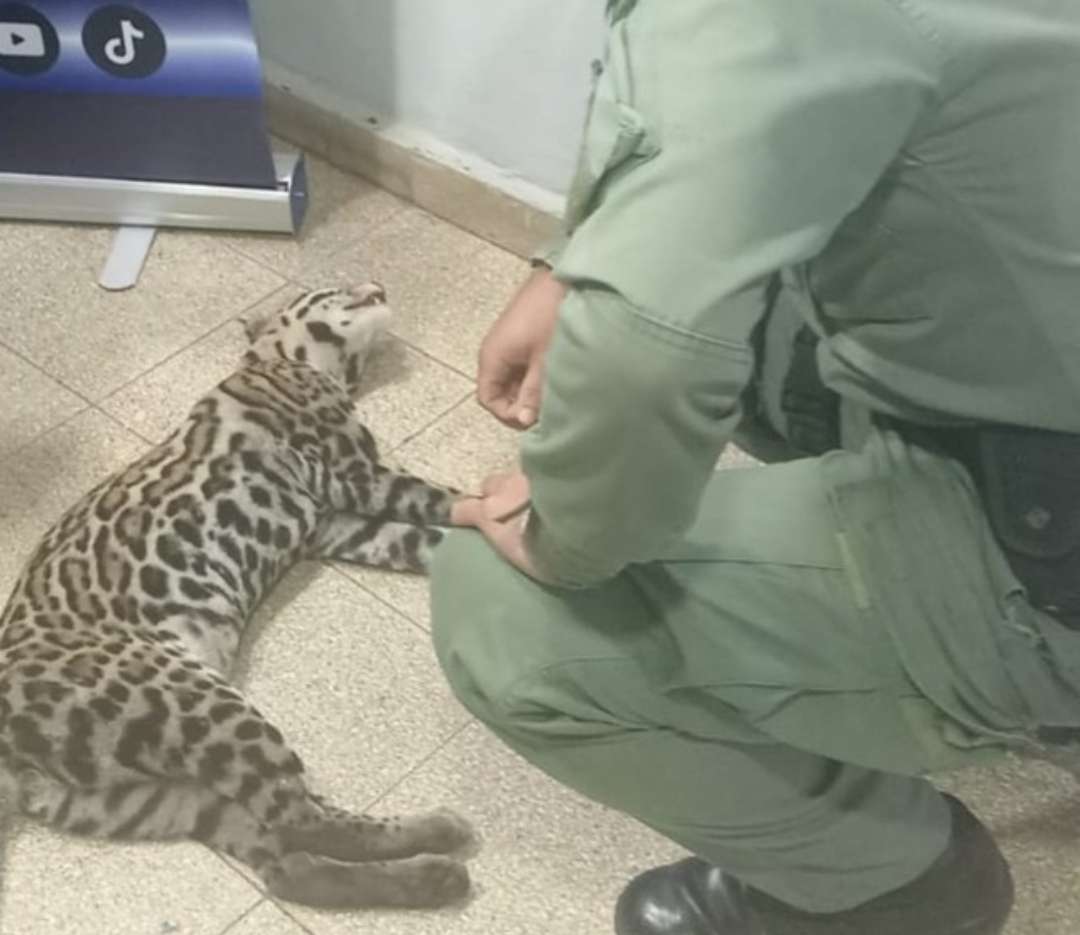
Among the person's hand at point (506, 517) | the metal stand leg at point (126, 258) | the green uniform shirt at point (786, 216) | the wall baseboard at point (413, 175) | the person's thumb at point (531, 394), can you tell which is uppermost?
the green uniform shirt at point (786, 216)

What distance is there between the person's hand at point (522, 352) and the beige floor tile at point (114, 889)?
0.59 m

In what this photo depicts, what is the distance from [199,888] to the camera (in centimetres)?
Answer: 131

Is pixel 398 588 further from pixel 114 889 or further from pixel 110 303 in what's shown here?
pixel 110 303

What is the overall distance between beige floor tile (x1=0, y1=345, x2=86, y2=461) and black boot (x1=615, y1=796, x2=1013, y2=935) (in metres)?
0.88

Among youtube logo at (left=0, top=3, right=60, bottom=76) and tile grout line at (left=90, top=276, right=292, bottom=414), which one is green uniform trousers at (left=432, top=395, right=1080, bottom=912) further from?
youtube logo at (left=0, top=3, right=60, bottom=76)

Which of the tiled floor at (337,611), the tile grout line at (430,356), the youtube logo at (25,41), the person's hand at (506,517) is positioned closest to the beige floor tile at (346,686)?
the tiled floor at (337,611)

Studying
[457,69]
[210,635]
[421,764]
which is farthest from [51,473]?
[457,69]

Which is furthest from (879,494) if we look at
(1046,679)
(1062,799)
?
(1062,799)

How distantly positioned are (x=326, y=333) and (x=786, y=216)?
3.52 ft

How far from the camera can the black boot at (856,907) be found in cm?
113

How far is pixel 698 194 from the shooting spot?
27.7 inches

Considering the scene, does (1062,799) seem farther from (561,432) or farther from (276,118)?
(276,118)

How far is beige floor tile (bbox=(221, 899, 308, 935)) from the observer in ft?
4.18

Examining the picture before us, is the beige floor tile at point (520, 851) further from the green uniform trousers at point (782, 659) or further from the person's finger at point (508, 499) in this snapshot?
the person's finger at point (508, 499)
